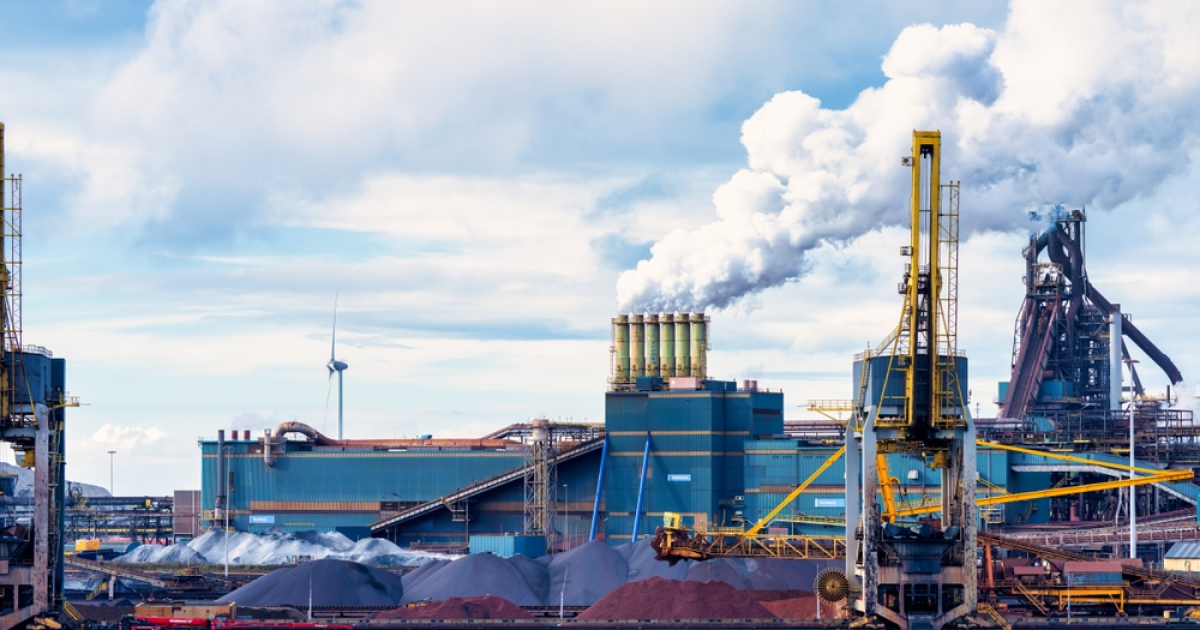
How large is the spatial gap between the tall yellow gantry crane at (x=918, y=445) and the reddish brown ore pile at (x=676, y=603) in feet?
49.8

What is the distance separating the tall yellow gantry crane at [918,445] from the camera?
60031 millimetres

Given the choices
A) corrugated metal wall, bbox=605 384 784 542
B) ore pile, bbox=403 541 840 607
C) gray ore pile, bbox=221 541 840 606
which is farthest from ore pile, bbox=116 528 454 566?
gray ore pile, bbox=221 541 840 606

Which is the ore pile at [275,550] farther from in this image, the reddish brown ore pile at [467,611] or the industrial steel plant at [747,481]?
the reddish brown ore pile at [467,611]

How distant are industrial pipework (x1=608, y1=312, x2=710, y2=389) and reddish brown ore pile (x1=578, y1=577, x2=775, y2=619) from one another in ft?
138

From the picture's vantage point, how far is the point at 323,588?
295 ft

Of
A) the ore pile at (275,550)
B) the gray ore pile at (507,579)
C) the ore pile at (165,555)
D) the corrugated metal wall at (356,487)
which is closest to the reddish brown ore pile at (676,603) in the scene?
the gray ore pile at (507,579)

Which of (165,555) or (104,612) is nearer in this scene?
(104,612)

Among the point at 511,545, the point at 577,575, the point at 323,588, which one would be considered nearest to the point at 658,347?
the point at 511,545

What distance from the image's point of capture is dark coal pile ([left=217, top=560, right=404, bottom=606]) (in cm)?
8869

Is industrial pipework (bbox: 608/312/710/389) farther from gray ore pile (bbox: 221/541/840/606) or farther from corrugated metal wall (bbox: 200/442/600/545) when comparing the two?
gray ore pile (bbox: 221/541/840/606)

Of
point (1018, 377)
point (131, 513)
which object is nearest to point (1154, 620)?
point (1018, 377)

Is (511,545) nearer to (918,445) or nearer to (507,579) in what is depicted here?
(507,579)

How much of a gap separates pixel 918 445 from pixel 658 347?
60.8 metres

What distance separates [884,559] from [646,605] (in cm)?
2084
